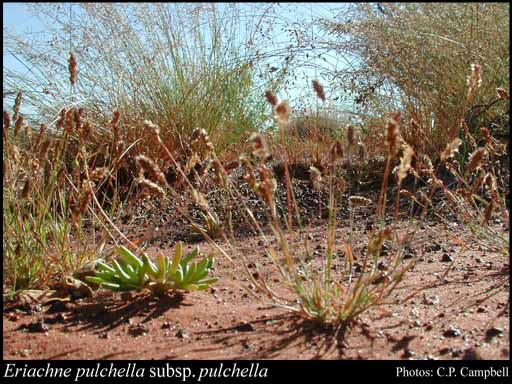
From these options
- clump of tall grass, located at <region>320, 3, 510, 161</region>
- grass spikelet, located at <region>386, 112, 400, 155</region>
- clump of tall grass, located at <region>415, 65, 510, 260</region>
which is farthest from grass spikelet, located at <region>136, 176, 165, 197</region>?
clump of tall grass, located at <region>320, 3, 510, 161</region>

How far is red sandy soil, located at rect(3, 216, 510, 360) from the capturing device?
1657 mm

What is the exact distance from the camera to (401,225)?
3143 mm

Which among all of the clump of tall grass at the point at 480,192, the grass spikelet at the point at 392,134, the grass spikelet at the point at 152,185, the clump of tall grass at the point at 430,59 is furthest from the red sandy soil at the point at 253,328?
the clump of tall grass at the point at 430,59

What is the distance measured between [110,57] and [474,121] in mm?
2554

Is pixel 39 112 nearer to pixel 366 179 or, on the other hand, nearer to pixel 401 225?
pixel 366 179

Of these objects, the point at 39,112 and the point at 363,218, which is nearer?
the point at 363,218

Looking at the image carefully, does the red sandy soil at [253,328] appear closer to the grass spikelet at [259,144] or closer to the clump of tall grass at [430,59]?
the grass spikelet at [259,144]

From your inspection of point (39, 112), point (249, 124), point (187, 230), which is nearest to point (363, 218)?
point (187, 230)

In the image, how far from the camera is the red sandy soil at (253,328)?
166 centimetres

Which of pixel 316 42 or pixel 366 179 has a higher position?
pixel 316 42

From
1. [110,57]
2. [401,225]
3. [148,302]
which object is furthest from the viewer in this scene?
[110,57]

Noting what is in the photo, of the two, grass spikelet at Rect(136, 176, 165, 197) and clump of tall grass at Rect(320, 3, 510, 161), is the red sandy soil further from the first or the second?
clump of tall grass at Rect(320, 3, 510, 161)

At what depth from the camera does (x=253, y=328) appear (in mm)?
1842

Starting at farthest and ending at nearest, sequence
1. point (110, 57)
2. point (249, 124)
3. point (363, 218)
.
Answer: point (249, 124)
point (110, 57)
point (363, 218)
